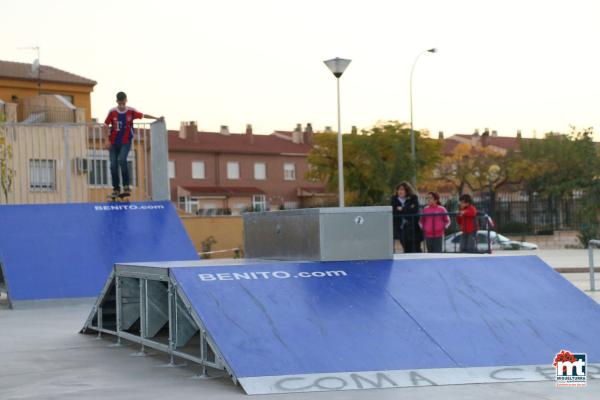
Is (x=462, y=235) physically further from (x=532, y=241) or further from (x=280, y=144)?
(x=280, y=144)

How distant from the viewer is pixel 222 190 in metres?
85.1

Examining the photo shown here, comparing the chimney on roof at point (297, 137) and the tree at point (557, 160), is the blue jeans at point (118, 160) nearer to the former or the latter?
the tree at point (557, 160)

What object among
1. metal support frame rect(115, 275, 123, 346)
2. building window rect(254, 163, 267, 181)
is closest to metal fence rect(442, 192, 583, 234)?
metal support frame rect(115, 275, 123, 346)

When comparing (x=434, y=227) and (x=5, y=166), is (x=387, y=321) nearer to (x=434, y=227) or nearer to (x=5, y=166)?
(x=434, y=227)

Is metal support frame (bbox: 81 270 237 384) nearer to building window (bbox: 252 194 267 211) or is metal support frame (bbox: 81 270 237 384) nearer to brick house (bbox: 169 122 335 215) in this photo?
brick house (bbox: 169 122 335 215)

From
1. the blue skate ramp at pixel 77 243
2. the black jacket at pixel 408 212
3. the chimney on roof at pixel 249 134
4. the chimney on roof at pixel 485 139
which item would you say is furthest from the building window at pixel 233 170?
the black jacket at pixel 408 212

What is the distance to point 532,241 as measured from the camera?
146 feet

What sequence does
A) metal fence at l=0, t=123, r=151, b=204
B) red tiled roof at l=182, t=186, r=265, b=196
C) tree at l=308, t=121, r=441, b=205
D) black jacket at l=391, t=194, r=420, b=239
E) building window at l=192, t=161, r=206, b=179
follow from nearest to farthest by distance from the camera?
black jacket at l=391, t=194, r=420, b=239, metal fence at l=0, t=123, r=151, b=204, tree at l=308, t=121, r=441, b=205, red tiled roof at l=182, t=186, r=265, b=196, building window at l=192, t=161, r=206, b=179

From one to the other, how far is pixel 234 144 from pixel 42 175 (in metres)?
69.0

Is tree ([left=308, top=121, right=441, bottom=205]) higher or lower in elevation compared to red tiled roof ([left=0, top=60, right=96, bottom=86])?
lower

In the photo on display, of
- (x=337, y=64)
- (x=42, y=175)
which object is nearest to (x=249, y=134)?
(x=337, y=64)

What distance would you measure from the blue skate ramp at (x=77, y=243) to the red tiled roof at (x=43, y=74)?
5762cm

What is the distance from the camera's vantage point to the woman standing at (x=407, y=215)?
59.2 feet

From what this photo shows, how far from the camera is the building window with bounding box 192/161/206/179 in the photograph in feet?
278
